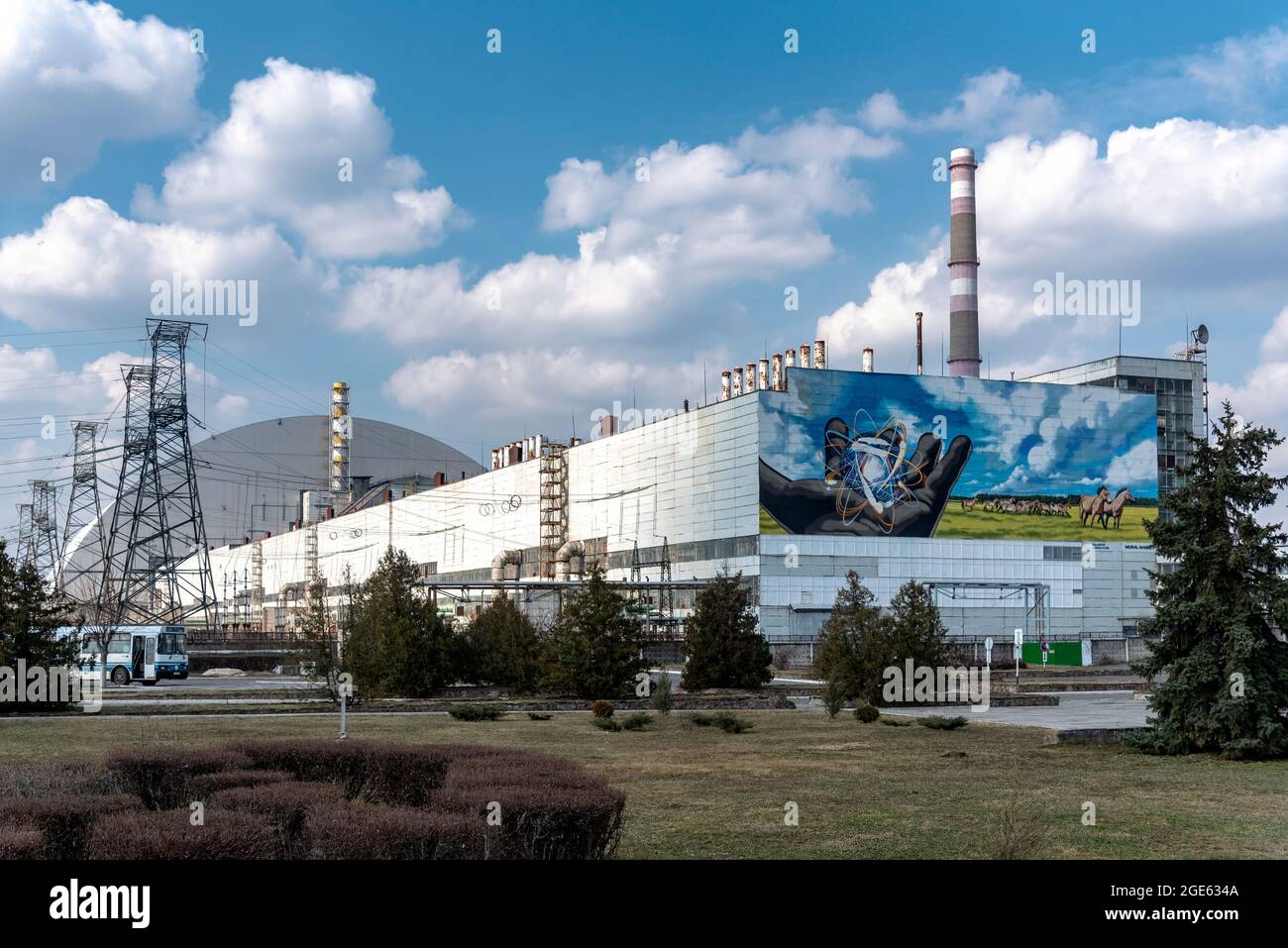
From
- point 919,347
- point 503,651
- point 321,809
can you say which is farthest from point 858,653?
point 919,347

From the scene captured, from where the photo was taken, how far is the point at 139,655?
6097 cm

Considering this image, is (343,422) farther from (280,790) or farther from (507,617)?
(280,790)

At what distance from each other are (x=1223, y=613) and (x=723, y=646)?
23.8 metres

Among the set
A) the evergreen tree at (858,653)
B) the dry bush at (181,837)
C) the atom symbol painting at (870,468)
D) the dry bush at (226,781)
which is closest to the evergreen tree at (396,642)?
the evergreen tree at (858,653)

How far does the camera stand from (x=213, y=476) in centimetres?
15038

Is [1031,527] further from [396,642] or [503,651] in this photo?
[396,642]

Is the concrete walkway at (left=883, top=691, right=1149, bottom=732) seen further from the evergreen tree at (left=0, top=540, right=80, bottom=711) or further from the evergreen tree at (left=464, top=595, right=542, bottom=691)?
the evergreen tree at (left=0, top=540, right=80, bottom=711)

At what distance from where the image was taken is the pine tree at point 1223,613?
2228 cm

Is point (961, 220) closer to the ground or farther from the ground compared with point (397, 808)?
farther from the ground

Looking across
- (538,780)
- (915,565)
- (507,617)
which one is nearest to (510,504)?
(915,565)

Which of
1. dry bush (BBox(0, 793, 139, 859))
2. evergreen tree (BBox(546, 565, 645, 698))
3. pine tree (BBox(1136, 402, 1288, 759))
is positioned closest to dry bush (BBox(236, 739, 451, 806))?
dry bush (BBox(0, 793, 139, 859))

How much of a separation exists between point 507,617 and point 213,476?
377 feet

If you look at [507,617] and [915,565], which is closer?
[507,617]
